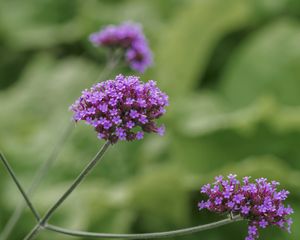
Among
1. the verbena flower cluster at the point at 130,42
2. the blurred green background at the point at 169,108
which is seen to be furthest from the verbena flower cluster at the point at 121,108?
the blurred green background at the point at 169,108

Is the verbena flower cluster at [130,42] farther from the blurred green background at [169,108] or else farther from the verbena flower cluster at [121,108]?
the blurred green background at [169,108]

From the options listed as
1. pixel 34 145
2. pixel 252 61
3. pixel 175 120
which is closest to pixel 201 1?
pixel 252 61

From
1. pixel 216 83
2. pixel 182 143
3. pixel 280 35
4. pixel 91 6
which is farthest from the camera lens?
pixel 91 6

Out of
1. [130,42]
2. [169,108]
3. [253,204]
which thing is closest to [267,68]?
[169,108]

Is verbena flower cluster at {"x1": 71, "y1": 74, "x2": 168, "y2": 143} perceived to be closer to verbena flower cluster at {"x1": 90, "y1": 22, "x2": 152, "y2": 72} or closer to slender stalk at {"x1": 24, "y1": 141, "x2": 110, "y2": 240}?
slender stalk at {"x1": 24, "y1": 141, "x2": 110, "y2": 240}

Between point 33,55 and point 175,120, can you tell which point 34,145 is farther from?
point 33,55

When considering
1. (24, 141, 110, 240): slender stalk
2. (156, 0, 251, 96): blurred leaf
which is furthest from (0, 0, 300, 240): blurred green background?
(24, 141, 110, 240): slender stalk

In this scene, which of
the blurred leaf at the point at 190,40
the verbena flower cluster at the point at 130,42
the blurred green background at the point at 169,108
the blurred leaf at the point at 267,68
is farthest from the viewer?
the blurred leaf at the point at 190,40
